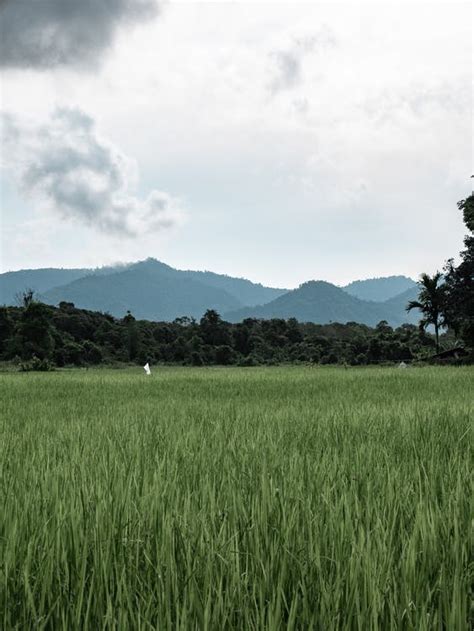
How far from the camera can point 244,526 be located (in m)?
1.95

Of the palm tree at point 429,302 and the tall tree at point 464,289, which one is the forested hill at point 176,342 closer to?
the palm tree at point 429,302

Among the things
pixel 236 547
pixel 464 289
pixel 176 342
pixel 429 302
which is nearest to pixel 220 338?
pixel 176 342

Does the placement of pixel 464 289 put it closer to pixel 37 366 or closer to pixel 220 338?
pixel 37 366

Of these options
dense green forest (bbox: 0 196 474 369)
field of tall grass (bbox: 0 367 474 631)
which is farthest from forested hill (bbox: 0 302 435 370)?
field of tall grass (bbox: 0 367 474 631)

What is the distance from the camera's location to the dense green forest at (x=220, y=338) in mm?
31562

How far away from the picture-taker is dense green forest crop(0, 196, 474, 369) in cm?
3156

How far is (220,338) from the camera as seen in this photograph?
63.4 metres

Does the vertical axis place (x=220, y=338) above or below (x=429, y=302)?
below

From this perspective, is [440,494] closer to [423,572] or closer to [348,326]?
[423,572]

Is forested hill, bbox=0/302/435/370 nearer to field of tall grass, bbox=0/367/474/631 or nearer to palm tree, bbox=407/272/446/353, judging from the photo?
palm tree, bbox=407/272/446/353

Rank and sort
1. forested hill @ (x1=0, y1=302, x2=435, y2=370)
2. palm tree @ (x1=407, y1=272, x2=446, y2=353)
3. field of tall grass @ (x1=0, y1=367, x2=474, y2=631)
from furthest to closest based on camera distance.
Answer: forested hill @ (x1=0, y1=302, x2=435, y2=370)
palm tree @ (x1=407, y1=272, x2=446, y2=353)
field of tall grass @ (x1=0, y1=367, x2=474, y2=631)

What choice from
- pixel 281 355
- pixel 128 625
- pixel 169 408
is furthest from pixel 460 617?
pixel 281 355

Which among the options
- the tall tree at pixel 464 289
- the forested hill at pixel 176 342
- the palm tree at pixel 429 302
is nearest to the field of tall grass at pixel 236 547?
the tall tree at pixel 464 289

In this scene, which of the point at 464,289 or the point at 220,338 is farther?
the point at 220,338
